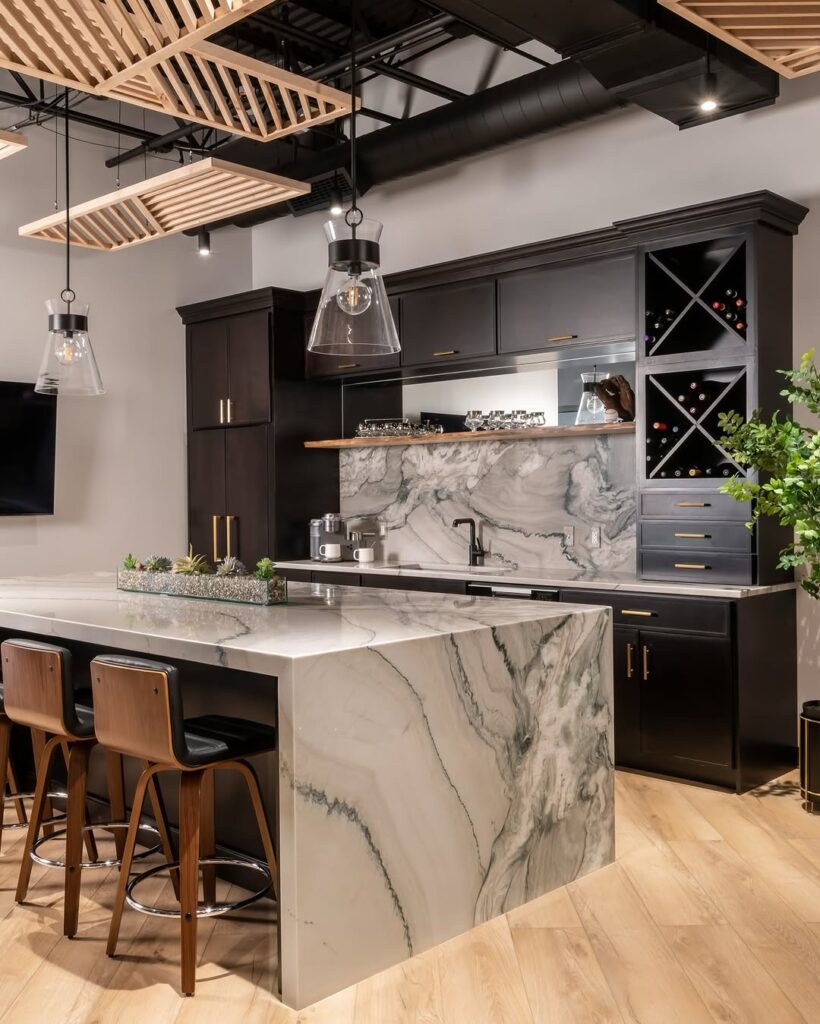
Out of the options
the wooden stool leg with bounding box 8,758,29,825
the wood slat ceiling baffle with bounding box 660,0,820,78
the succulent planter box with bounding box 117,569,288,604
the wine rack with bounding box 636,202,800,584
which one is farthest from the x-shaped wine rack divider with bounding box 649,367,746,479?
the wooden stool leg with bounding box 8,758,29,825

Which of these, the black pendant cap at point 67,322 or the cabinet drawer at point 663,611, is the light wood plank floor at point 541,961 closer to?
the cabinet drawer at point 663,611

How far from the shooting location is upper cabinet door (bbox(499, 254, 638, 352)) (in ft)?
16.8

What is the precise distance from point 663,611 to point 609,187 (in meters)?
2.42

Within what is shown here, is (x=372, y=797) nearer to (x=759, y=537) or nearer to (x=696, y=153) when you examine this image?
(x=759, y=537)

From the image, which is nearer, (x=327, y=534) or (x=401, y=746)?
(x=401, y=746)

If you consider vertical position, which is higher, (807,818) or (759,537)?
(759,537)

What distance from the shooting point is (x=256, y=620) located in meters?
3.33

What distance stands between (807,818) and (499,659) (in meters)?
1.85

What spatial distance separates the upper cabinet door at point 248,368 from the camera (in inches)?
265

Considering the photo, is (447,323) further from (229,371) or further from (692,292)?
(229,371)

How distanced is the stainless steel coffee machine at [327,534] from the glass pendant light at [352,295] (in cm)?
324

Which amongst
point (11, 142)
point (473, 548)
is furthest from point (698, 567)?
point (11, 142)

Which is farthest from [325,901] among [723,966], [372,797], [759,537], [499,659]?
[759,537]

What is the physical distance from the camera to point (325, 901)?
2727 millimetres
